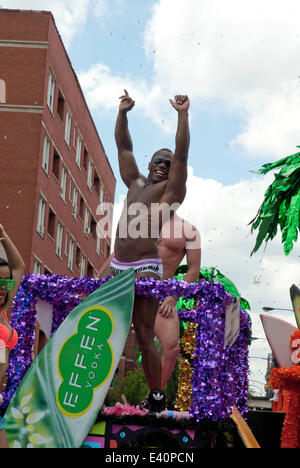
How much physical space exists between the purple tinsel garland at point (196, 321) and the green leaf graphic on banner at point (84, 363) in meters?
0.49

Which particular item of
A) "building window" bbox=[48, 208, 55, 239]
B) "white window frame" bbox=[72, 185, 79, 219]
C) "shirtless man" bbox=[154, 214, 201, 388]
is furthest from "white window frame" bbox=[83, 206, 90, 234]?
"shirtless man" bbox=[154, 214, 201, 388]

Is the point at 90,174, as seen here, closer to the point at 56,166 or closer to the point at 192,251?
the point at 56,166

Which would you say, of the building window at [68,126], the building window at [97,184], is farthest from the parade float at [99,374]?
the building window at [97,184]

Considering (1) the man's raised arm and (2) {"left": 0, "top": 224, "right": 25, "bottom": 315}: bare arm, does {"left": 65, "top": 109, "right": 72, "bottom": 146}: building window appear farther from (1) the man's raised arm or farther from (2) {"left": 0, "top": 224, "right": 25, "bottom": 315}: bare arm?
(2) {"left": 0, "top": 224, "right": 25, "bottom": 315}: bare arm

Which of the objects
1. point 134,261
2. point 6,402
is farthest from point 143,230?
point 6,402

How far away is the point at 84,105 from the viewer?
3981 cm

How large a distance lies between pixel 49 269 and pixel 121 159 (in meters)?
26.7

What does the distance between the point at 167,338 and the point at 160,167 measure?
1703mm

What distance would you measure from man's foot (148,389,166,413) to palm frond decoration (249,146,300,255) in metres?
5.98

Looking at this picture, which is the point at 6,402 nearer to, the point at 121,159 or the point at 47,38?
the point at 121,159

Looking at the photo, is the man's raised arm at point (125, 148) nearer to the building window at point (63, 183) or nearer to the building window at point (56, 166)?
the building window at point (56, 166)

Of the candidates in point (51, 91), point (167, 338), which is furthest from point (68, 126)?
point (167, 338)

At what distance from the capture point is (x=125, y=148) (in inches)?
262
